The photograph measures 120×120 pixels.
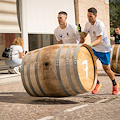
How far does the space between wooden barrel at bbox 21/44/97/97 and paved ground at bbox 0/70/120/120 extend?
256 millimetres

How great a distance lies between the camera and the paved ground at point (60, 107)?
5.41m

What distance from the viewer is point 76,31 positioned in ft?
25.4

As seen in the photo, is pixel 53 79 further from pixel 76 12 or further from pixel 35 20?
pixel 76 12

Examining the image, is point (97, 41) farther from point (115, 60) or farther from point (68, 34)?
point (115, 60)

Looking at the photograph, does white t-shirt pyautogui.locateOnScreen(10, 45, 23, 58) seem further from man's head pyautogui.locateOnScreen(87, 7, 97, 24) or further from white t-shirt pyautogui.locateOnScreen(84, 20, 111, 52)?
man's head pyautogui.locateOnScreen(87, 7, 97, 24)

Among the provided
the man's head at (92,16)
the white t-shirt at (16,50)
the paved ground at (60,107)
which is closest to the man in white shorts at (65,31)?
the man's head at (92,16)

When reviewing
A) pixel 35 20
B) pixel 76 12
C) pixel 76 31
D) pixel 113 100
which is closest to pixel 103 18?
pixel 76 12

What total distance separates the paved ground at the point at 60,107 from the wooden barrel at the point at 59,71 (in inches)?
10.1

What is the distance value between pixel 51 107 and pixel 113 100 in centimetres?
127

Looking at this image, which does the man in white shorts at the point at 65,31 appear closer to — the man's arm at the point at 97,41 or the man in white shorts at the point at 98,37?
the man in white shorts at the point at 98,37

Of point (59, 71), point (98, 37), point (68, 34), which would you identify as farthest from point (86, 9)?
point (59, 71)

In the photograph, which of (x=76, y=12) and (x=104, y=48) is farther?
(x=76, y=12)

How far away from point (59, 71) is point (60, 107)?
0.62m

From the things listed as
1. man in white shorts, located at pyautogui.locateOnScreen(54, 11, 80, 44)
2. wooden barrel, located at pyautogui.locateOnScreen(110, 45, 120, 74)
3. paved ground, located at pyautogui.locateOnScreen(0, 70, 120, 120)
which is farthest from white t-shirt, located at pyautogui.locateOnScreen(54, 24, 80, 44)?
wooden barrel, located at pyautogui.locateOnScreen(110, 45, 120, 74)
